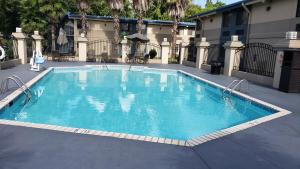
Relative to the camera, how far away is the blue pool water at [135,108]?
8477mm

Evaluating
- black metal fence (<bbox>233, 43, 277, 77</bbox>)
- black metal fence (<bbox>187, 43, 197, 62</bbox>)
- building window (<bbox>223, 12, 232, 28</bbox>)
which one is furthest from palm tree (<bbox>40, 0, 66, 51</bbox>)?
black metal fence (<bbox>233, 43, 277, 77</bbox>)

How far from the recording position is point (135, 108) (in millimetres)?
10758

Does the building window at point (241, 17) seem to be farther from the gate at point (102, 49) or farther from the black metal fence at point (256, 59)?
the gate at point (102, 49)

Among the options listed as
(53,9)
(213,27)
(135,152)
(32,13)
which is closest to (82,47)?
(53,9)

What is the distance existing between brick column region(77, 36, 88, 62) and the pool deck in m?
21.1

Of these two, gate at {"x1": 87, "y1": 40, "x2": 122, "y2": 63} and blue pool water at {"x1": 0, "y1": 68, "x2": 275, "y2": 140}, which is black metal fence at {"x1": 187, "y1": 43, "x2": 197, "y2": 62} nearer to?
gate at {"x1": 87, "y1": 40, "x2": 122, "y2": 63}

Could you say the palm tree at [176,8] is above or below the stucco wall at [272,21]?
above

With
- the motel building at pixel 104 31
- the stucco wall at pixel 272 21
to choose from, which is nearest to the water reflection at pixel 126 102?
the stucco wall at pixel 272 21

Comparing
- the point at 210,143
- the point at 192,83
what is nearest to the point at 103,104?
the point at 210,143

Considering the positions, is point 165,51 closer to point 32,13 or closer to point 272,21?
point 272,21

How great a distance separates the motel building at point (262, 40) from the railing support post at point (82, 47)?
1204 centimetres

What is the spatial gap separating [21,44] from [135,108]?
15.1 meters

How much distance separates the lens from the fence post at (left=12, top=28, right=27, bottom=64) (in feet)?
67.7

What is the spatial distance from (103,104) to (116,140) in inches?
226
